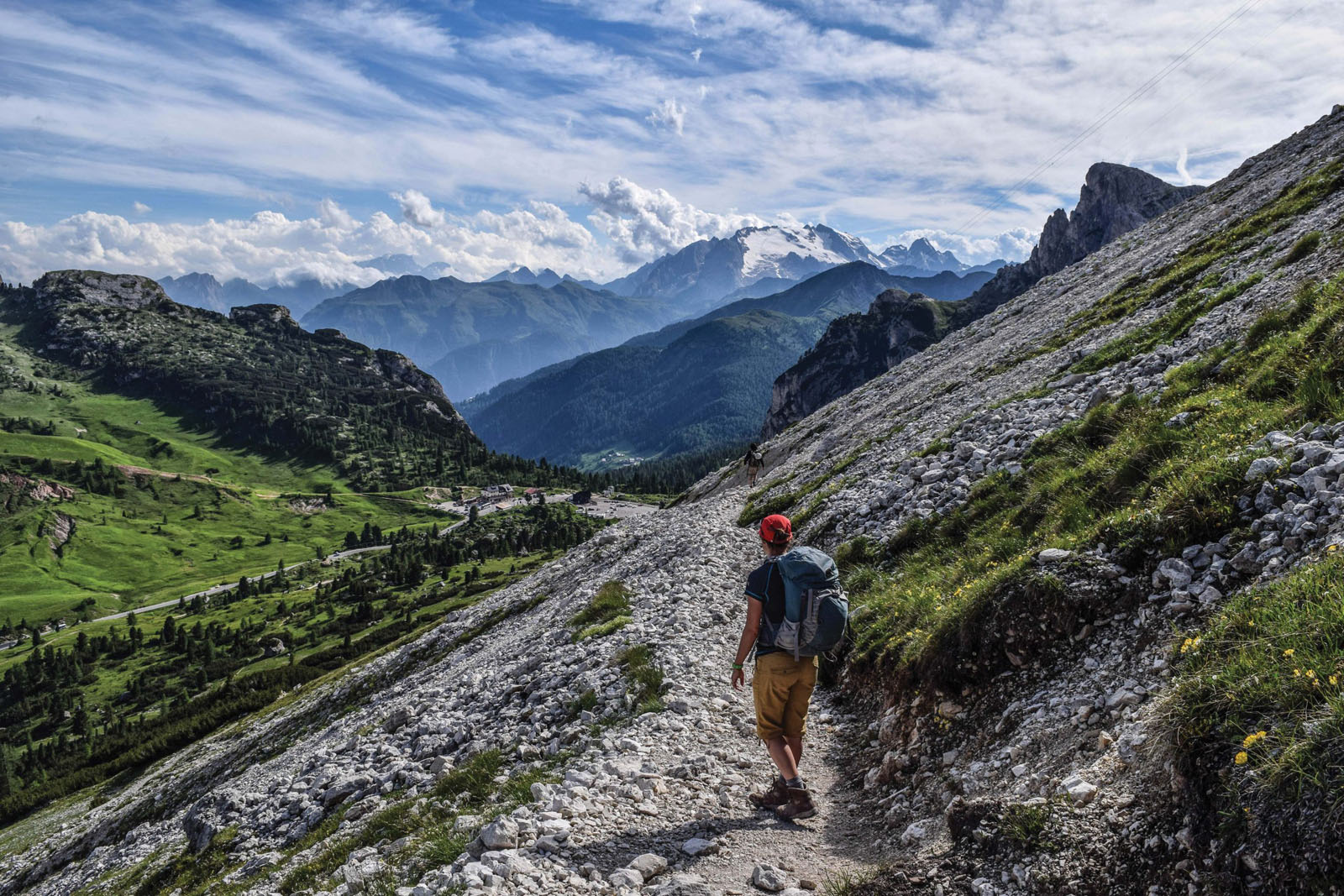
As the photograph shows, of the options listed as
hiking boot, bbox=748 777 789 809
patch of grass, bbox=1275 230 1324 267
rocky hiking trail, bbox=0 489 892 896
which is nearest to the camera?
rocky hiking trail, bbox=0 489 892 896

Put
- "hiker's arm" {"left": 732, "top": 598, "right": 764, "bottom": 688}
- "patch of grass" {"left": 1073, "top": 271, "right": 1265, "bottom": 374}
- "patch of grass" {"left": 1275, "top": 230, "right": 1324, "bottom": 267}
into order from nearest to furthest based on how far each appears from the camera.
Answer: "hiker's arm" {"left": 732, "top": 598, "right": 764, "bottom": 688}
"patch of grass" {"left": 1073, "top": 271, "right": 1265, "bottom": 374}
"patch of grass" {"left": 1275, "top": 230, "right": 1324, "bottom": 267}

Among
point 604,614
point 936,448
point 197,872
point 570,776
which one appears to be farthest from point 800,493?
point 197,872

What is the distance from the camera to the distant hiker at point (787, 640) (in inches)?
365

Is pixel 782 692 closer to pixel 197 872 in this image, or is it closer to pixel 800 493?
pixel 197 872

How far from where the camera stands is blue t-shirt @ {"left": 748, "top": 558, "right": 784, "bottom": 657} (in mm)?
9531

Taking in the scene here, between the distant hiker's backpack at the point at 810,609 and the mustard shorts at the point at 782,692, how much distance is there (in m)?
0.35

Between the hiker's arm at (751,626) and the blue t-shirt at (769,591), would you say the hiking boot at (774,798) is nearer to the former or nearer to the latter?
the hiker's arm at (751,626)

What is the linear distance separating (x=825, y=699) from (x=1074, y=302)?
4870 centimetres

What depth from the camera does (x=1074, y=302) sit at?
49562 millimetres

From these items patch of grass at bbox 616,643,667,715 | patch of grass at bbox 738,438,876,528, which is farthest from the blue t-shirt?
patch of grass at bbox 738,438,876,528

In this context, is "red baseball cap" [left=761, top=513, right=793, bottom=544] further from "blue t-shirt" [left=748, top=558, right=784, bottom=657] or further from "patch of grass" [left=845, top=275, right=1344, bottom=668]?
"patch of grass" [left=845, top=275, right=1344, bottom=668]

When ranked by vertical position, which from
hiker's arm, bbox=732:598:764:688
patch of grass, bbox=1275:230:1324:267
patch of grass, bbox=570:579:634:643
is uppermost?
patch of grass, bbox=1275:230:1324:267

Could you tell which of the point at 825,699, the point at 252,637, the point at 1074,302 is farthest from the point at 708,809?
the point at 252,637

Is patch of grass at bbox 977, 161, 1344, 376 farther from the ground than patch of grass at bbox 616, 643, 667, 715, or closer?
farther from the ground
